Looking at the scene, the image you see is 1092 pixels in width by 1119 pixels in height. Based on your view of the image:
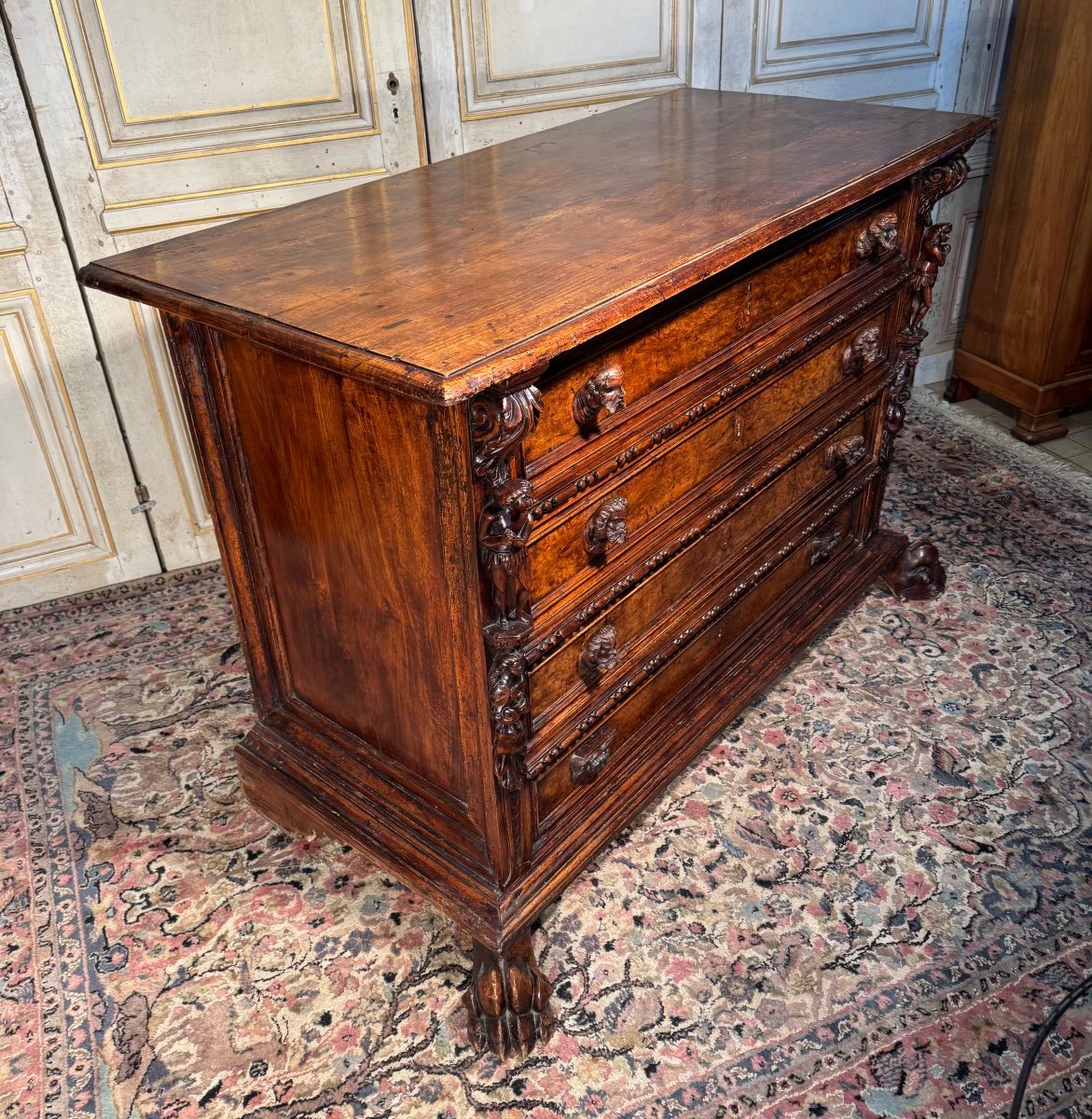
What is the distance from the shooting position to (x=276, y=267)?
5.57 ft

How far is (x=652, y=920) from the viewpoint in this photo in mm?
2068

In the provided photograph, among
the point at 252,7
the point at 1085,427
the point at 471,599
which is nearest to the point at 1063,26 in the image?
the point at 1085,427

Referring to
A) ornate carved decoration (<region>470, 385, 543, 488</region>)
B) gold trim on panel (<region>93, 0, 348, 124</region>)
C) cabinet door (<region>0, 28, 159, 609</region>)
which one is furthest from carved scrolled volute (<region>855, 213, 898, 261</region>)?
cabinet door (<region>0, 28, 159, 609</region>)

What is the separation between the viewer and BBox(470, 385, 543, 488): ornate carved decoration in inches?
54.4

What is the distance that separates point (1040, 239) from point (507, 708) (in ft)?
9.81

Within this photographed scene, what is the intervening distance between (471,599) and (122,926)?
116 centimetres

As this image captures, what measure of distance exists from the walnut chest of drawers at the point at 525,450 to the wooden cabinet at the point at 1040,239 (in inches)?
53.6

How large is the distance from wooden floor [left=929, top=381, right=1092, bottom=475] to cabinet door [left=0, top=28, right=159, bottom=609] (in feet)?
10.2

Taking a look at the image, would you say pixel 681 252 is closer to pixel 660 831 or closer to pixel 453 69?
pixel 660 831

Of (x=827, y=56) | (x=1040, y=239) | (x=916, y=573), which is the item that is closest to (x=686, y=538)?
(x=916, y=573)

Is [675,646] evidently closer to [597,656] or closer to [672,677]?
[672,677]

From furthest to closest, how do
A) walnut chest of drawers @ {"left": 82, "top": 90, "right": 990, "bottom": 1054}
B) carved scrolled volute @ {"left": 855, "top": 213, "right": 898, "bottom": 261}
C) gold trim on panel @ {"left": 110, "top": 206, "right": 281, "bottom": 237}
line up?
gold trim on panel @ {"left": 110, "top": 206, "right": 281, "bottom": 237}, carved scrolled volute @ {"left": 855, "top": 213, "right": 898, "bottom": 261}, walnut chest of drawers @ {"left": 82, "top": 90, "right": 990, "bottom": 1054}

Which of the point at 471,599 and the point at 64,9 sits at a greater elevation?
the point at 64,9

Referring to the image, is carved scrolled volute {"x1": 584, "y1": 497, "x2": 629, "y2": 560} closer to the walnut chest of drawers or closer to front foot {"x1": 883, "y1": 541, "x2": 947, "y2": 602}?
the walnut chest of drawers
